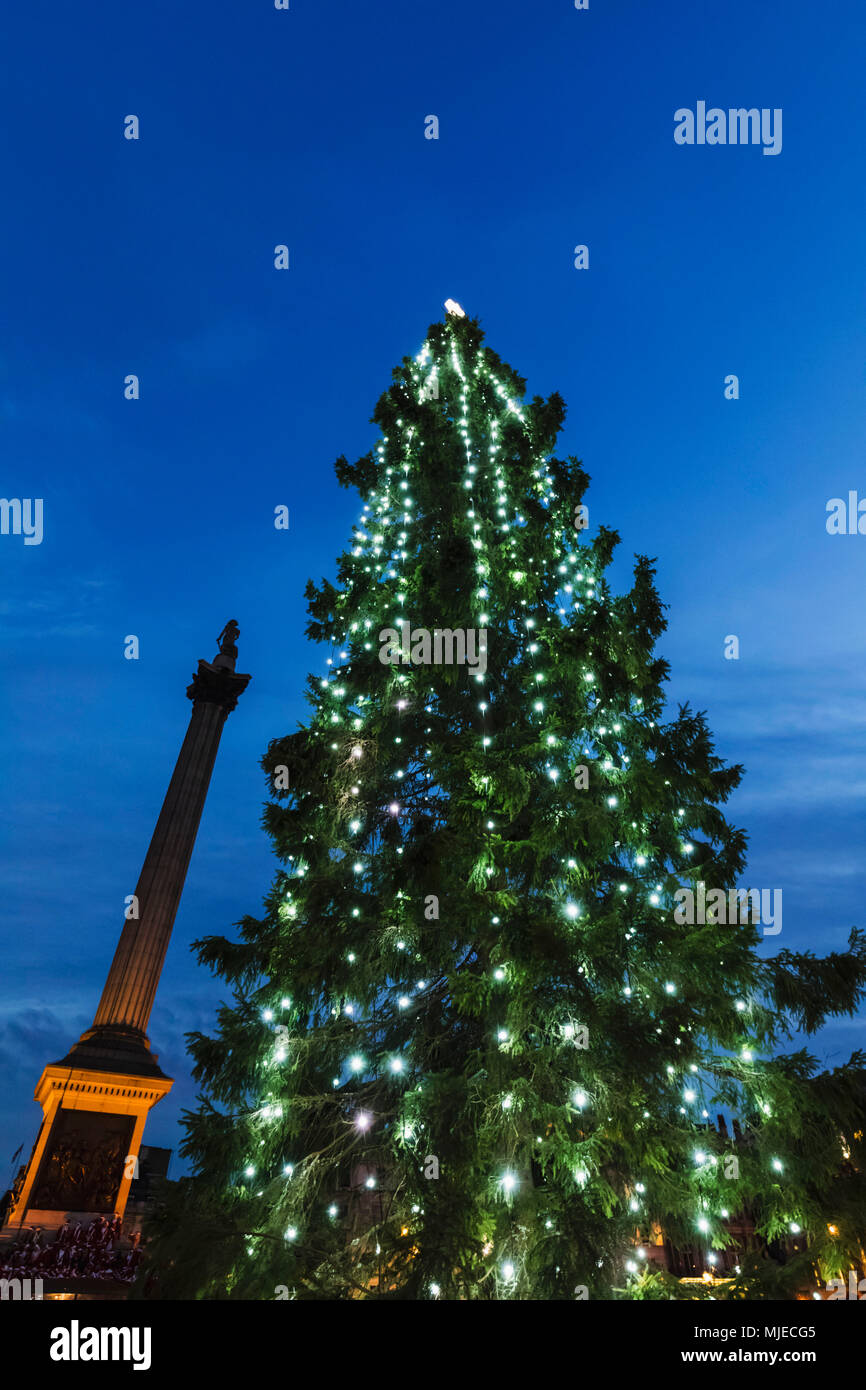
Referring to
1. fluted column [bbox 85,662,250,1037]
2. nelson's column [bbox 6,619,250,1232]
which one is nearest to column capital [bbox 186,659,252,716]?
fluted column [bbox 85,662,250,1037]

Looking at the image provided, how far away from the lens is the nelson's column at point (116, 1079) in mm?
22766

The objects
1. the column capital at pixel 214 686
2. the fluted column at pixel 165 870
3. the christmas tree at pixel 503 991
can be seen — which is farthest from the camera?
the column capital at pixel 214 686

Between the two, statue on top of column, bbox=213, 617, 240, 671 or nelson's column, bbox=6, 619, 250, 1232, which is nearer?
Answer: nelson's column, bbox=6, 619, 250, 1232

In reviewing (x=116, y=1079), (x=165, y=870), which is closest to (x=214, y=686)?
(x=165, y=870)

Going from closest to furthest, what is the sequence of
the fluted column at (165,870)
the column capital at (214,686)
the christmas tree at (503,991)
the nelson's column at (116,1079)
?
the christmas tree at (503,991) → the nelson's column at (116,1079) → the fluted column at (165,870) → the column capital at (214,686)

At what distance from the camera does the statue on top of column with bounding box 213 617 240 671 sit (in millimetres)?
39438

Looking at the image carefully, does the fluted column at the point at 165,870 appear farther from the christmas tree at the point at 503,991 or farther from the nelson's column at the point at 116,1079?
the christmas tree at the point at 503,991

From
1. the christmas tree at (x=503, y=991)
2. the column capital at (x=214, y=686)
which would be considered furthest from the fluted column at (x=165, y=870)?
the christmas tree at (x=503, y=991)

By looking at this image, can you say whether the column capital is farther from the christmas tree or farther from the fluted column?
the christmas tree

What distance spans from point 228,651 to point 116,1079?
22126 mm

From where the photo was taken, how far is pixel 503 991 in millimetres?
7367

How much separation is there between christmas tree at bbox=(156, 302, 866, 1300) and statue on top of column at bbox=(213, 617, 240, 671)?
→ 96.5ft

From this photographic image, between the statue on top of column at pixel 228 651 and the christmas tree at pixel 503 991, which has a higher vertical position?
the statue on top of column at pixel 228 651

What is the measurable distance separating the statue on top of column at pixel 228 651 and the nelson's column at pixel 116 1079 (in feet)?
20.4
